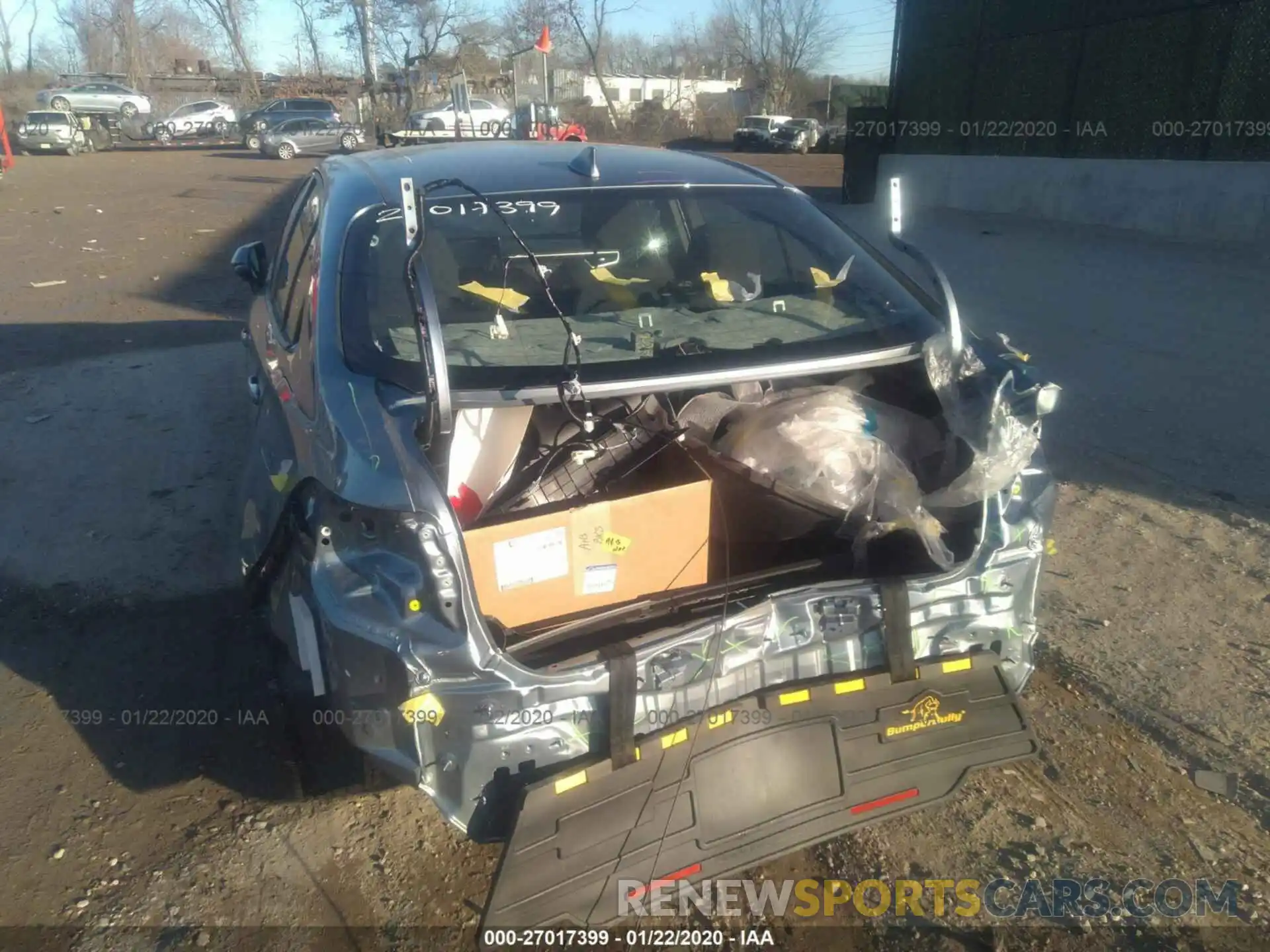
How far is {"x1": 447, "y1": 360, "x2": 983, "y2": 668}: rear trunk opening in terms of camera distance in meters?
2.52

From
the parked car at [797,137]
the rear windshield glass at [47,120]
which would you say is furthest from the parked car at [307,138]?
the parked car at [797,137]

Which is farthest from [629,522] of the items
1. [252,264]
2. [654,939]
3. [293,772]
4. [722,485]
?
[252,264]

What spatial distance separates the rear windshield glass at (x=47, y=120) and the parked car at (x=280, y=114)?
5465 mm

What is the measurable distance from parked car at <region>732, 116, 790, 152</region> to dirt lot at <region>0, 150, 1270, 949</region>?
3212 cm

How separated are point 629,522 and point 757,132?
116ft

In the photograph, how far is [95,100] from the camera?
36438 mm

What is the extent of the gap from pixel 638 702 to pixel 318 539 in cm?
82

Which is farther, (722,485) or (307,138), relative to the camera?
(307,138)

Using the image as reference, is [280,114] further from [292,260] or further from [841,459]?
[841,459]

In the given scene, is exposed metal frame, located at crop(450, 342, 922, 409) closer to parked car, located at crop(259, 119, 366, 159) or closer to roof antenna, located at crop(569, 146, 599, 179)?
roof antenna, located at crop(569, 146, 599, 179)

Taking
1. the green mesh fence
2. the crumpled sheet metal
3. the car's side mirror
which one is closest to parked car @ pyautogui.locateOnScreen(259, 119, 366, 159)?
the green mesh fence

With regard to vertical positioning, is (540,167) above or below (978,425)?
above

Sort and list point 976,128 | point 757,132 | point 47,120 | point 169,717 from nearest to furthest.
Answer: point 169,717
point 976,128
point 47,120
point 757,132

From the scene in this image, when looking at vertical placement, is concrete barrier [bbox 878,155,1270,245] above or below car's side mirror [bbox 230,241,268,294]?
below
